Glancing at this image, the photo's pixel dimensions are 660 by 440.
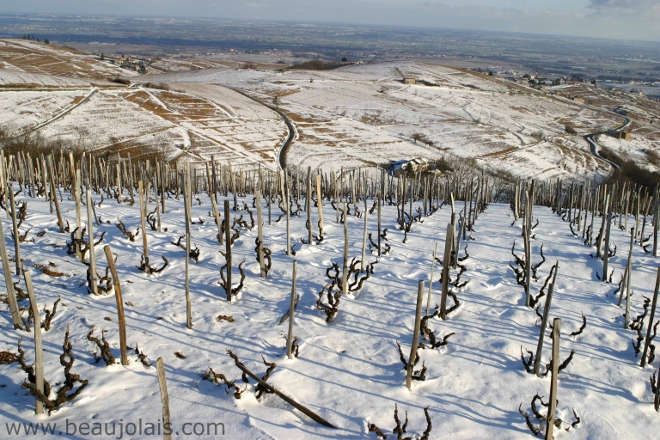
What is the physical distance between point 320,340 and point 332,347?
0.45 ft

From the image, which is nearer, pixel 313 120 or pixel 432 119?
pixel 313 120

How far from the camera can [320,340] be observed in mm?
4086

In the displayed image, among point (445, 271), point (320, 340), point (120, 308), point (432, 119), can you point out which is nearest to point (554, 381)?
point (445, 271)

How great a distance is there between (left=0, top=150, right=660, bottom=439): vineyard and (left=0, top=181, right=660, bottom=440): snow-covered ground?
0.05 ft

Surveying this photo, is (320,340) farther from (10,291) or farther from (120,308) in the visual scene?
(10,291)

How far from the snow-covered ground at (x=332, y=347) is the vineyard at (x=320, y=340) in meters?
0.02

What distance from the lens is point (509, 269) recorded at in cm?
574

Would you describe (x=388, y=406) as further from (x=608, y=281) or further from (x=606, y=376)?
(x=608, y=281)

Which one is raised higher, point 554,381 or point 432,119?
point 554,381

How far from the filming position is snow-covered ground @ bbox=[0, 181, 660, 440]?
3.21 meters

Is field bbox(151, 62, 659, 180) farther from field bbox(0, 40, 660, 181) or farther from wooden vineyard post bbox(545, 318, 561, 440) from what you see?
wooden vineyard post bbox(545, 318, 561, 440)

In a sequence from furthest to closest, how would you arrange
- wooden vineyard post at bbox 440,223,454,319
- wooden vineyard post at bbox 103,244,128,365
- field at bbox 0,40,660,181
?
1. field at bbox 0,40,660,181
2. wooden vineyard post at bbox 440,223,454,319
3. wooden vineyard post at bbox 103,244,128,365

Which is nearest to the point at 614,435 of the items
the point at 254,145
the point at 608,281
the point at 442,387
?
the point at 442,387

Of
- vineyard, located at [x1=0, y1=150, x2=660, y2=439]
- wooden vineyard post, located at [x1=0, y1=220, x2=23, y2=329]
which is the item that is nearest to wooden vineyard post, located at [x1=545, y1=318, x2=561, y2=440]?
vineyard, located at [x1=0, y1=150, x2=660, y2=439]
